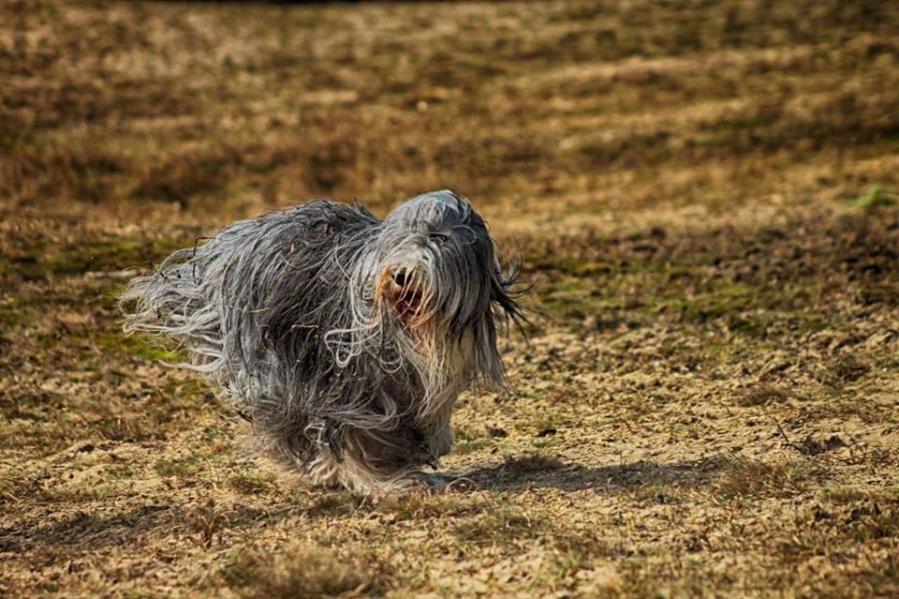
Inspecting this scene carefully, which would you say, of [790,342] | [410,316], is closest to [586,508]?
[410,316]

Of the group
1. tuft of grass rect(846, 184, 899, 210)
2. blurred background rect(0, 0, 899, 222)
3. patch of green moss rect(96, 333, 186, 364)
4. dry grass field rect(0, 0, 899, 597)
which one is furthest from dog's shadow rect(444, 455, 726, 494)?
blurred background rect(0, 0, 899, 222)

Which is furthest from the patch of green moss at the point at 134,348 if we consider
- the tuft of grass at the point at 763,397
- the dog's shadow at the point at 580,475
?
the tuft of grass at the point at 763,397

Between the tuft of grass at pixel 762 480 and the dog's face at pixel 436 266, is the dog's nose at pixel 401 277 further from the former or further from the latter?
the tuft of grass at pixel 762 480

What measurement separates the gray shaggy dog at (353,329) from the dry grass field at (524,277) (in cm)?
34

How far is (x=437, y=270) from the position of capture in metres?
6.23

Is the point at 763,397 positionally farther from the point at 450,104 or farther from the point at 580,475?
the point at 450,104

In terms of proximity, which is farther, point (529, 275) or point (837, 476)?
point (529, 275)

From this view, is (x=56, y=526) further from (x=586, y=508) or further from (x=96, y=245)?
(x=96, y=245)

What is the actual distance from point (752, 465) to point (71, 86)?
15.6 meters

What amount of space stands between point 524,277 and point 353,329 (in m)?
5.57

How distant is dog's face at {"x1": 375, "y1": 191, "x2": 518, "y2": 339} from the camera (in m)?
6.27

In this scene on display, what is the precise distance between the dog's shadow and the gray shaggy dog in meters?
0.33

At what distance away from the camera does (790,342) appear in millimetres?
9664

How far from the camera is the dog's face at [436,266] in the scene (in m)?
6.27
